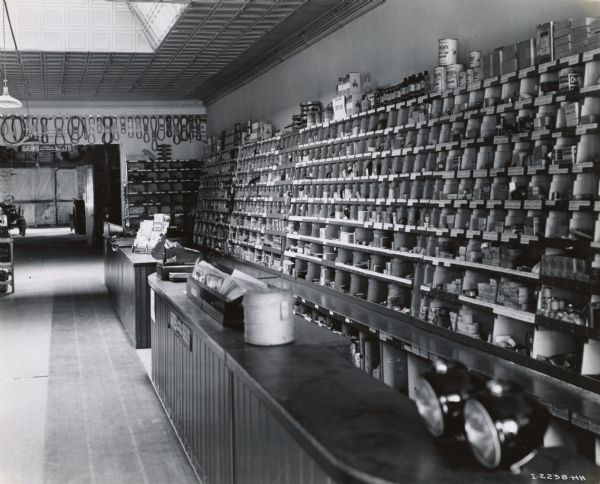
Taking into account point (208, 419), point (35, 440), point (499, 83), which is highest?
point (499, 83)

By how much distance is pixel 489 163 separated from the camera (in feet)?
17.1

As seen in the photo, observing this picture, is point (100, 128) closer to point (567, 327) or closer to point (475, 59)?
point (475, 59)

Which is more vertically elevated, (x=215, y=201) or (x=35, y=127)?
(x=35, y=127)

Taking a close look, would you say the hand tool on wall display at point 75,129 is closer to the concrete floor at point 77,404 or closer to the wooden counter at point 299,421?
the concrete floor at point 77,404

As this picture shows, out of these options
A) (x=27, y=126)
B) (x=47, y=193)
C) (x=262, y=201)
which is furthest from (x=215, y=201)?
(x=47, y=193)

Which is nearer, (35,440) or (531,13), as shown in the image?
(35,440)

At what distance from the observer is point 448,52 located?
19.8 ft

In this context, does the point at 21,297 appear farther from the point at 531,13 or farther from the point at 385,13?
the point at 531,13

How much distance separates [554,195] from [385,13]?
4.06 m

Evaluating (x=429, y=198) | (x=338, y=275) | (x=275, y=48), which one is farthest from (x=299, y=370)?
(x=275, y=48)

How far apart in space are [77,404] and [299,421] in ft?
13.2

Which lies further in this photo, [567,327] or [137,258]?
[137,258]

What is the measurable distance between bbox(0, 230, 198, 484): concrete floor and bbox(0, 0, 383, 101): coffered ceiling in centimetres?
432

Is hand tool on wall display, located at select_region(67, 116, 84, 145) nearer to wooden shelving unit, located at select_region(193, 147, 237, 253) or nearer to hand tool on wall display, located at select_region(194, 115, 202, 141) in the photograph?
hand tool on wall display, located at select_region(194, 115, 202, 141)
